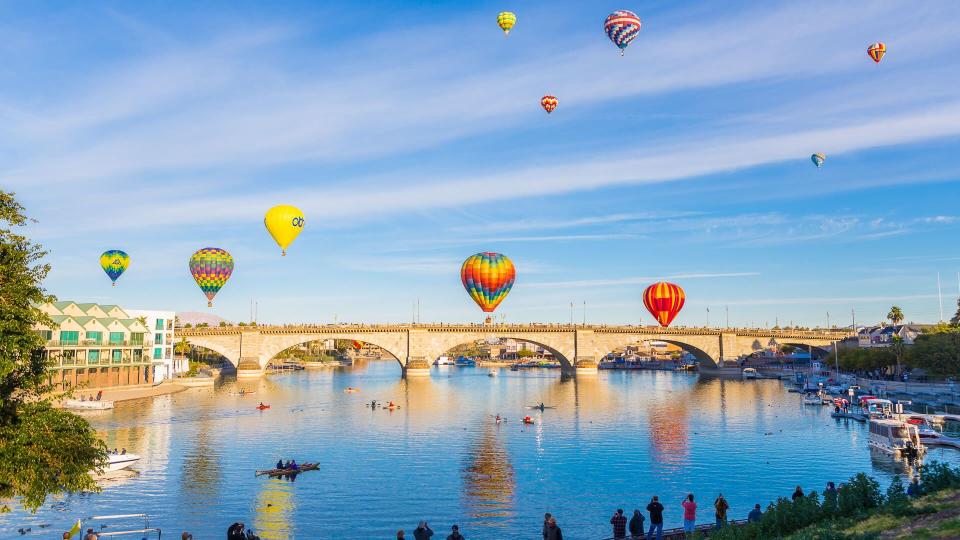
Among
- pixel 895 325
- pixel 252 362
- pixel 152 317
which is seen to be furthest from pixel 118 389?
pixel 895 325

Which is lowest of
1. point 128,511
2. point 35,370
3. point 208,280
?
point 128,511

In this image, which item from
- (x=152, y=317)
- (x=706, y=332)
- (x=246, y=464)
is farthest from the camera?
(x=706, y=332)

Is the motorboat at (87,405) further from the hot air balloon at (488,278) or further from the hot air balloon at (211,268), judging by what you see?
the hot air balloon at (488,278)

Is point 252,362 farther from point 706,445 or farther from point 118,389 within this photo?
point 706,445

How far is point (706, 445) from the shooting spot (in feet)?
231

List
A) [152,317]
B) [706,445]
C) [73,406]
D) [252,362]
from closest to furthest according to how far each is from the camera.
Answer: [706,445] → [73,406] → [152,317] → [252,362]

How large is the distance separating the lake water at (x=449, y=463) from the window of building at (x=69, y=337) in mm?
13861

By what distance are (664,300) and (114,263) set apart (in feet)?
366

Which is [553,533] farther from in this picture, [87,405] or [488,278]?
[488,278]

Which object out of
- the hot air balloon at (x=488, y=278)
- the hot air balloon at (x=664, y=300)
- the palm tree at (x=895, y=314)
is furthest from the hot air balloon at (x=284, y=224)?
the palm tree at (x=895, y=314)

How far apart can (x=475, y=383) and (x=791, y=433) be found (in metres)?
95.4

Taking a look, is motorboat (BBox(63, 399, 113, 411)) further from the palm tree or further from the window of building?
the palm tree

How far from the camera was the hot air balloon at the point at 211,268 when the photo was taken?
427 ft

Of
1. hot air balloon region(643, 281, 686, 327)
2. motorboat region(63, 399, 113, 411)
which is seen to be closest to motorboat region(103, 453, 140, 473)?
motorboat region(63, 399, 113, 411)
